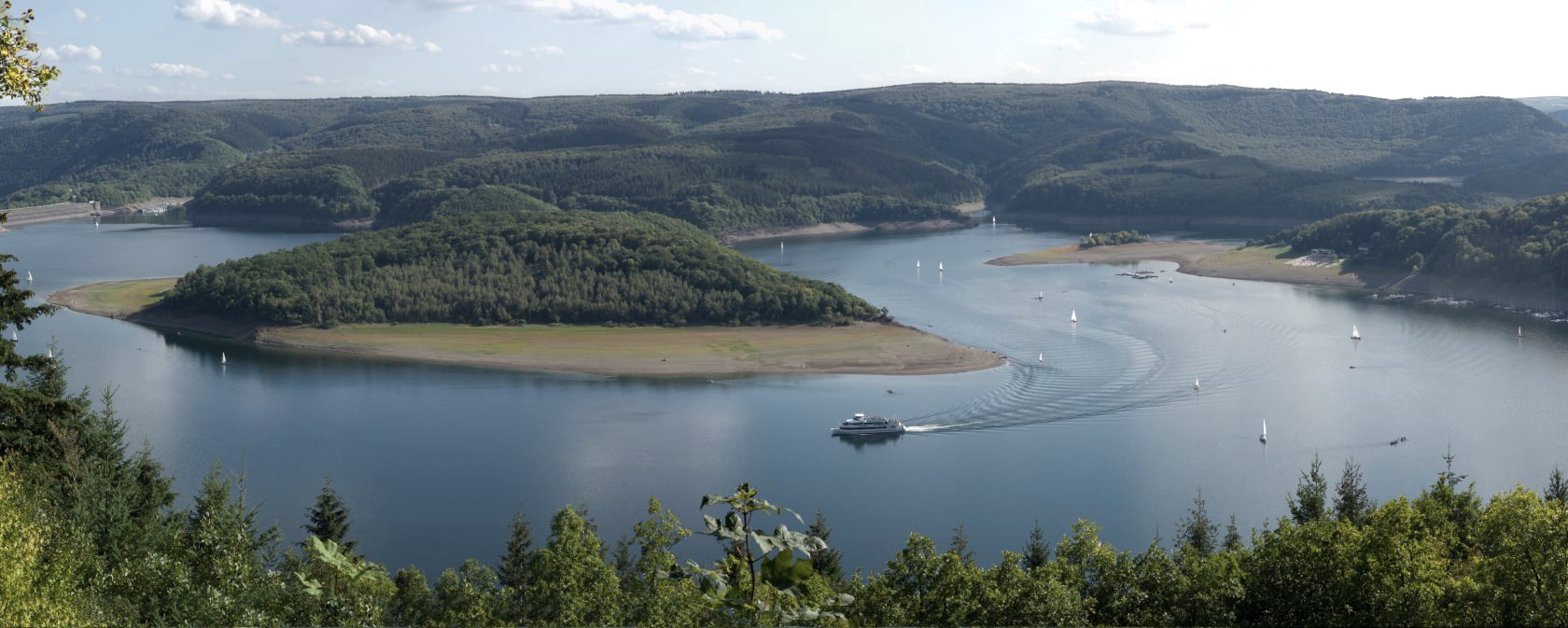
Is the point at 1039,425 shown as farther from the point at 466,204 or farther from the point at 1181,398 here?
the point at 466,204

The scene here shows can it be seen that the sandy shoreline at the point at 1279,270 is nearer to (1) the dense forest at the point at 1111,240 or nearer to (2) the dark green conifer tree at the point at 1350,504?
(1) the dense forest at the point at 1111,240

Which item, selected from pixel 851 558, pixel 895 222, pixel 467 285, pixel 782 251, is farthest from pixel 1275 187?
pixel 851 558

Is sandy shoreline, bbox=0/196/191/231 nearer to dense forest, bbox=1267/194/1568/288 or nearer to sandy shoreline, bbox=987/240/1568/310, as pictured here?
sandy shoreline, bbox=987/240/1568/310

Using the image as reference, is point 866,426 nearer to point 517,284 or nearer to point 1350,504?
point 1350,504

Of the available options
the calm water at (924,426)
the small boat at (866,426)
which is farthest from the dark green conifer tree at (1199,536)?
the small boat at (866,426)

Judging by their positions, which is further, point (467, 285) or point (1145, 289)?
point (1145, 289)

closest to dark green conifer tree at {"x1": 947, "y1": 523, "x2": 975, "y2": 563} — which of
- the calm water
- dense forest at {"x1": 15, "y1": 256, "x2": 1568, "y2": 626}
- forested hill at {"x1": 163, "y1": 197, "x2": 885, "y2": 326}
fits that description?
the calm water

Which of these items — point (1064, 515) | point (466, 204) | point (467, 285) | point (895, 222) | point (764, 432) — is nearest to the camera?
point (1064, 515)

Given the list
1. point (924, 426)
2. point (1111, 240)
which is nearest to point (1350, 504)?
point (924, 426)
